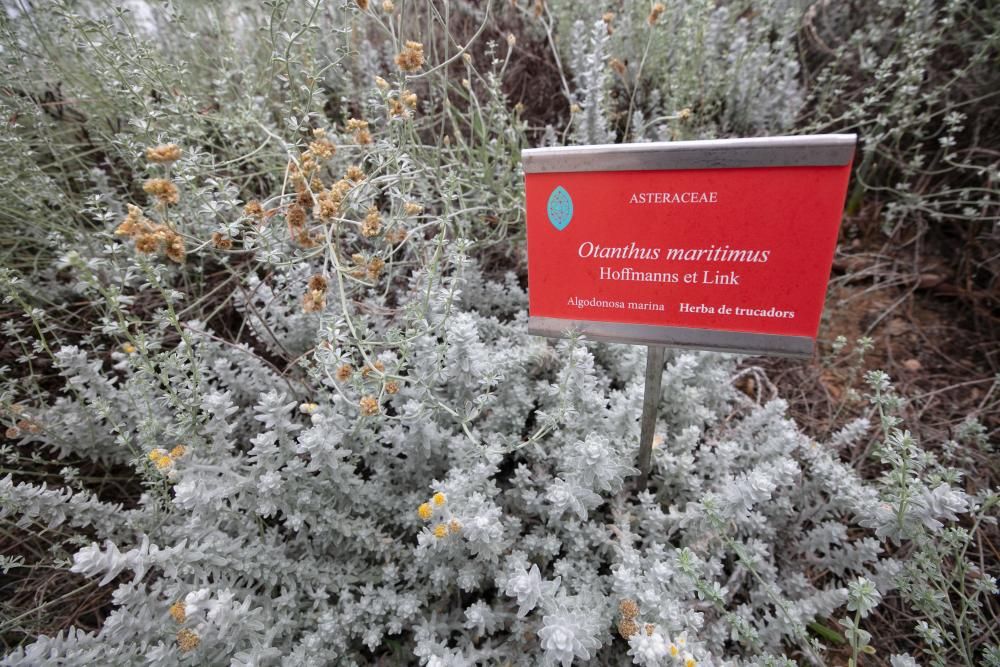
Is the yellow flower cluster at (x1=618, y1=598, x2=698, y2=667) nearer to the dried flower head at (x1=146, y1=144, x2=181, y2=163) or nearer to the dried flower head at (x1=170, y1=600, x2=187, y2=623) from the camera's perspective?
the dried flower head at (x1=170, y1=600, x2=187, y2=623)

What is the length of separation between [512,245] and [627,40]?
58.3 inches

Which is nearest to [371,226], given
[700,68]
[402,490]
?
[402,490]

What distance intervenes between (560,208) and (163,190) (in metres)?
0.84

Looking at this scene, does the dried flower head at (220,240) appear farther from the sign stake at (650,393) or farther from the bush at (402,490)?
the sign stake at (650,393)

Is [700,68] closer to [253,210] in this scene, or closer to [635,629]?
[253,210]

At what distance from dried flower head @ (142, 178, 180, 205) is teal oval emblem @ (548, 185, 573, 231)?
803 mm

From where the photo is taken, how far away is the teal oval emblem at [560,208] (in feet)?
3.90

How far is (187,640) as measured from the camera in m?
0.99

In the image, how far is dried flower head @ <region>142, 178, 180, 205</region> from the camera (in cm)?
94

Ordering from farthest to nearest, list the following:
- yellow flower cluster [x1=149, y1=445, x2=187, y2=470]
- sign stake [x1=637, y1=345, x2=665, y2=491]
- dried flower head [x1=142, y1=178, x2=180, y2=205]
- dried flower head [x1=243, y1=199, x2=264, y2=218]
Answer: sign stake [x1=637, y1=345, x2=665, y2=491]
dried flower head [x1=243, y1=199, x2=264, y2=218]
yellow flower cluster [x1=149, y1=445, x2=187, y2=470]
dried flower head [x1=142, y1=178, x2=180, y2=205]

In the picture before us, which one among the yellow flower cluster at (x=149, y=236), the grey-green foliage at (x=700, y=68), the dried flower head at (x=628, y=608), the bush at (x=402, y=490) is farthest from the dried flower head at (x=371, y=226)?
the grey-green foliage at (x=700, y=68)

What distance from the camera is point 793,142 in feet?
3.16

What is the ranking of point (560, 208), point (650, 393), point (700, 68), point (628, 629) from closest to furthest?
point (628, 629), point (560, 208), point (650, 393), point (700, 68)

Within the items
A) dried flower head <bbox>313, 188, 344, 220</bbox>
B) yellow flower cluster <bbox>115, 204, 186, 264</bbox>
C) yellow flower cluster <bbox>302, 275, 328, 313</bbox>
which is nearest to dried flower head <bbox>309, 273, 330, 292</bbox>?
yellow flower cluster <bbox>302, 275, 328, 313</bbox>
